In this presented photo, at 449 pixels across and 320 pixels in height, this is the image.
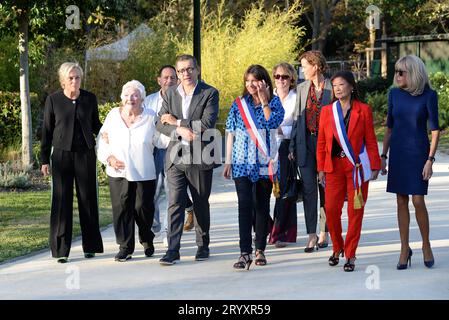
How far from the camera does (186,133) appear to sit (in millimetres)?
9156

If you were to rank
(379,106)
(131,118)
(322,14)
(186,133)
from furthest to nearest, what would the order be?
(322,14), (379,106), (131,118), (186,133)

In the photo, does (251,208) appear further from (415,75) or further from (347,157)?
(415,75)

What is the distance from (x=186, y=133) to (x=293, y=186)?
4.45 feet

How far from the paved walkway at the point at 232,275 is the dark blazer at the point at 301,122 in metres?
0.96

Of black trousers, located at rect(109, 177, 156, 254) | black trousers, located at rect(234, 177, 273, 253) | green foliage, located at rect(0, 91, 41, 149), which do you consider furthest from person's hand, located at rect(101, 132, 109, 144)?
green foliage, located at rect(0, 91, 41, 149)

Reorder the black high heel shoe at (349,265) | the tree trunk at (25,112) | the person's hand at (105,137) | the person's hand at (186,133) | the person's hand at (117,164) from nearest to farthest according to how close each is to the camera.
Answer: the black high heel shoe at (349,265), the person's hand at (186,133), the person's hand at (117,164), the person's hand at (105,137), the tree trunk at (25,112)

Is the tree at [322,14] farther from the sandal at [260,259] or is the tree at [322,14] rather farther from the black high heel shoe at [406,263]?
the black high heel shoe at [406,263]

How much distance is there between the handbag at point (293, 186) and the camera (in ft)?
32.2

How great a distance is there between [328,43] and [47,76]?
34.8 metres

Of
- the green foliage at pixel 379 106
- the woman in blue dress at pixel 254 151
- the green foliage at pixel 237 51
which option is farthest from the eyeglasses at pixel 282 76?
the green foliage at pixel 379 106

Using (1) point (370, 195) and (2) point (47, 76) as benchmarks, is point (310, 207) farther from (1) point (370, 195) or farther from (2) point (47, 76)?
(2) point (47, 76)

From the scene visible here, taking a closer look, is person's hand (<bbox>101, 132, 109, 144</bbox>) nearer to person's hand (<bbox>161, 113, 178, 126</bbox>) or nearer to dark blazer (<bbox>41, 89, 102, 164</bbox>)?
dark blazer (<bbox>41, 89, 102, 164</bbox>)

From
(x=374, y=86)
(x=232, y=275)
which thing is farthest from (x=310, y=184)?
(x=374, y=86)
